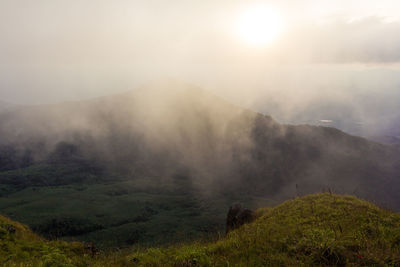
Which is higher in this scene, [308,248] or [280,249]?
[308,248]

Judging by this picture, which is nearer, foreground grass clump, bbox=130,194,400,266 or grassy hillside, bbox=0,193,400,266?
foreground grass clump, bbox=130,194,400,266

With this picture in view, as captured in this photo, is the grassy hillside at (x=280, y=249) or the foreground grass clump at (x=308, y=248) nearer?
the foreground grass clump at (x=308, y=248)

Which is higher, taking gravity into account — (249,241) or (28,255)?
(249,241)

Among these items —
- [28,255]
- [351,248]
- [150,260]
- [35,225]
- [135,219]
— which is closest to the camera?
[351,248]

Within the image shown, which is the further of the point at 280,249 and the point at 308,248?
the point at 280,249

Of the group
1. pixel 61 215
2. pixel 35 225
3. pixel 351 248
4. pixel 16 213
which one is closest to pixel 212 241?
pixel 351 248

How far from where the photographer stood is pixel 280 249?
37.1 feet

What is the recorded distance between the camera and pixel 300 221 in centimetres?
1750

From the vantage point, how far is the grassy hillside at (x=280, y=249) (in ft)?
31.5

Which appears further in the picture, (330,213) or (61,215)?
(61,215)

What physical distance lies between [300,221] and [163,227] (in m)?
170

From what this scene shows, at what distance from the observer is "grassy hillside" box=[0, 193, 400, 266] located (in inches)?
378

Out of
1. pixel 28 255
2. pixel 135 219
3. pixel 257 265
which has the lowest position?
pixel 135 219

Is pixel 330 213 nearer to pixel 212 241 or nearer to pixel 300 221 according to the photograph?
pixel 300 221
